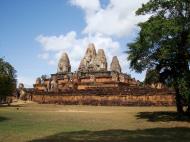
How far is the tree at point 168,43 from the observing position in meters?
26.7

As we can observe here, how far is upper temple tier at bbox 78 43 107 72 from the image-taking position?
268 feet

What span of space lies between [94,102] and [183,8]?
90.3ft

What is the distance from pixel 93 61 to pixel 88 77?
1547 cm

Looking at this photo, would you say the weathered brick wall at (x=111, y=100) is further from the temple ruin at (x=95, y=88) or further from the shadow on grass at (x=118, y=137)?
the shadow on grass at (x=118, y=137)

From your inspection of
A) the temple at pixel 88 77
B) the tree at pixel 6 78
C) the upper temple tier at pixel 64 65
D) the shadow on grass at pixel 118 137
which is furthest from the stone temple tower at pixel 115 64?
the shadow on grass at pixel 118 137

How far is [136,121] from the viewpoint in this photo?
27.6 meters

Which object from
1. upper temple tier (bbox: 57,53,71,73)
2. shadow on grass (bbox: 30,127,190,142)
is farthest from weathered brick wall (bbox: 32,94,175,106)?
upper temple tier (bbox: 57,53,71,73)

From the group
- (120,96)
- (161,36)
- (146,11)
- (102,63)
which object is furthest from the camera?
(102,63)

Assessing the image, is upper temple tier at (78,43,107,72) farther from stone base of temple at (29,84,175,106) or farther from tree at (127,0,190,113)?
tree at (127,0,190,113)

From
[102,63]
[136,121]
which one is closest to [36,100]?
[102,63]

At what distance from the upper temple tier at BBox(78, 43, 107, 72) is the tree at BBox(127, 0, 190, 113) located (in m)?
48.9

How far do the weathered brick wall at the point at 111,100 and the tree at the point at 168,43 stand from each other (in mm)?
15300

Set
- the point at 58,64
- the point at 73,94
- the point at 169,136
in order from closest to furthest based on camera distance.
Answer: the point at 169,136 < the point at 73,94 < the point at 58,64

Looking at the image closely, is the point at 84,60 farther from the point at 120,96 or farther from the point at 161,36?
the point at 161,36
